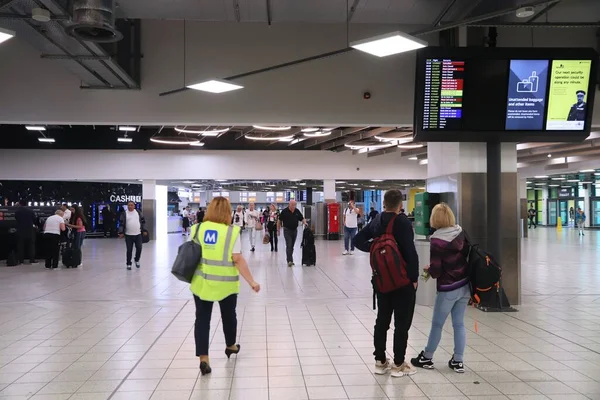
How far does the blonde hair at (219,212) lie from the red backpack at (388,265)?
1.30 m

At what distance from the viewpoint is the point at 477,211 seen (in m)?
7.25

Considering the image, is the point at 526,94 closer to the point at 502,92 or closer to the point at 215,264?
the point at 502,92

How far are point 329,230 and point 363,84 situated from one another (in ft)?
49.9

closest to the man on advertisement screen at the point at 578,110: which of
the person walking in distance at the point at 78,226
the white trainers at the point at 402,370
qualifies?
the white trainers at the point at 402,370

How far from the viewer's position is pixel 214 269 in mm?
4148

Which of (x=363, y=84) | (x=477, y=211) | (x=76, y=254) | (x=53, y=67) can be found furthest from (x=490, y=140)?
(x=76, y=254)

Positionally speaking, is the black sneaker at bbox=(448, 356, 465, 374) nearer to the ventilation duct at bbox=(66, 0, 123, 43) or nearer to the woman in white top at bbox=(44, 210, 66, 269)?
the ventilation duct at bbox=(66, 0, 123, 43)

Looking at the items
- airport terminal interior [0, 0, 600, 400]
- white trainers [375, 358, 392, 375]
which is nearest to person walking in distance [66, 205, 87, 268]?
airport terminal interior [0, 0, 600, 400]

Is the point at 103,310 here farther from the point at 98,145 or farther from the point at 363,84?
the point at 98,145

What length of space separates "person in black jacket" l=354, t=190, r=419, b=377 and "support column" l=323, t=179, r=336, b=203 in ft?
58.4

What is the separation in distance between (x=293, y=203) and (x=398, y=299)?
8.07m

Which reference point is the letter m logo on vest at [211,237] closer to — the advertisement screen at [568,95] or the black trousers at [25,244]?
the advertisement screen at [568,95]

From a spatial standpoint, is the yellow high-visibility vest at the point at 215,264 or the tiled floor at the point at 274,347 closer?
the tiled floor at the point at 274,347

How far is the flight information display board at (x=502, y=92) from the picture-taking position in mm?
6176
